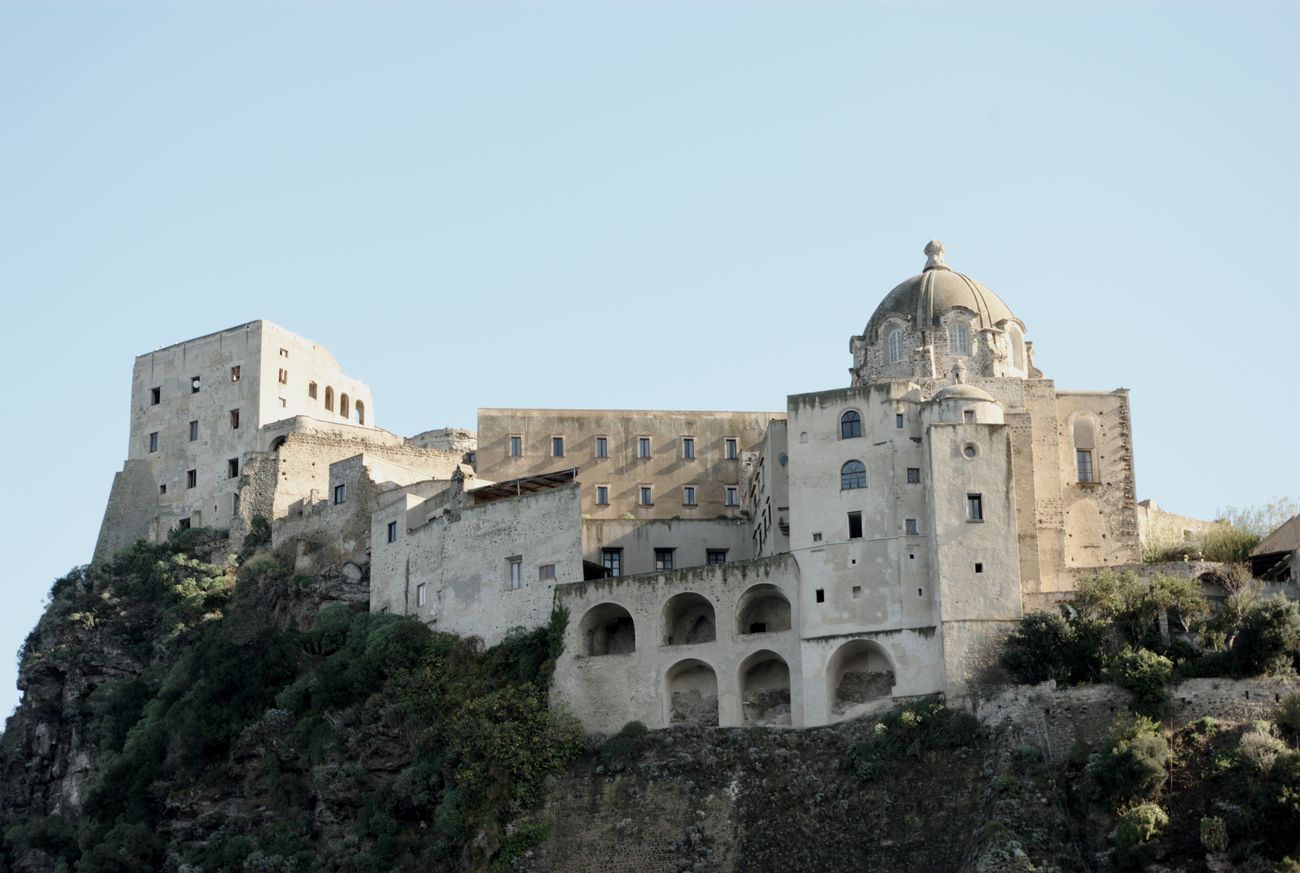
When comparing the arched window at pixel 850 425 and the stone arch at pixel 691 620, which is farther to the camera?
the stone arch at pixel 691 620

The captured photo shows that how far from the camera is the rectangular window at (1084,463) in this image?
6059 centimetres

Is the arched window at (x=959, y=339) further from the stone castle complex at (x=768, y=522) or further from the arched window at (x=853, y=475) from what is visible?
the arched window at (x=853, y=475)

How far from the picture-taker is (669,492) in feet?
226

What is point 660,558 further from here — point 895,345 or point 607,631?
point 895,345

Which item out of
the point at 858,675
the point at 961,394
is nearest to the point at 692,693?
the point at 858,675

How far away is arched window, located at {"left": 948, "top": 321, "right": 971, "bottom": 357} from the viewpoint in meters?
62.0

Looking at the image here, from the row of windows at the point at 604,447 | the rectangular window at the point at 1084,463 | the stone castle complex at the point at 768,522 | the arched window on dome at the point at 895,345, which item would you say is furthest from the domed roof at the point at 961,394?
the row of windows at the point at 604,447

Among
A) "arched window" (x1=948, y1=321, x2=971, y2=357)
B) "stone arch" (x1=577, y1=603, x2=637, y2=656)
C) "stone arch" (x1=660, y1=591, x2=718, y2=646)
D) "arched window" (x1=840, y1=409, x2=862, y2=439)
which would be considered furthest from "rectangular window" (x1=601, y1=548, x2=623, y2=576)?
"arched window" (x1=948, y1=321, x2=971, y2=357)

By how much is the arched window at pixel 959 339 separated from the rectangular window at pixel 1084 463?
4377mm

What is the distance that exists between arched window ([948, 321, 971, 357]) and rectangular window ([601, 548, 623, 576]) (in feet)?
38.1

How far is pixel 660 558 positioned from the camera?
63.7m

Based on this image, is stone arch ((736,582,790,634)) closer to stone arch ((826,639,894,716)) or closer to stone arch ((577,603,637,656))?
stone arch ((826,639,894,716))

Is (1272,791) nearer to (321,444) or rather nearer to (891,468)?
(891,468)

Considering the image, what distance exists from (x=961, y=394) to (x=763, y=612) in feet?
27.8
